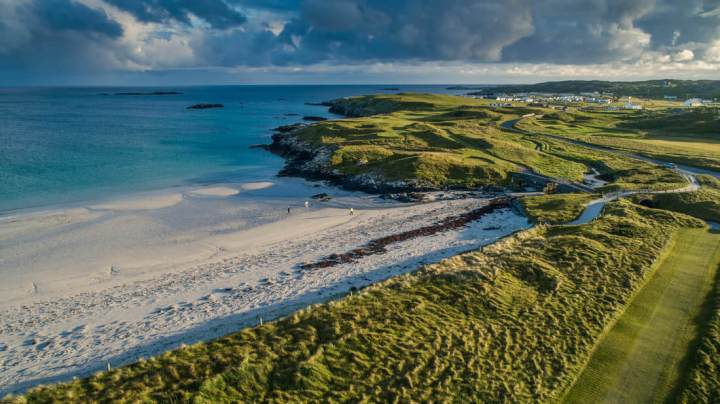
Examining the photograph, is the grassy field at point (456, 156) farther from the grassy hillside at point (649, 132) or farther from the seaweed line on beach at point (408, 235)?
the seaweed line on beach at point (408, 235)

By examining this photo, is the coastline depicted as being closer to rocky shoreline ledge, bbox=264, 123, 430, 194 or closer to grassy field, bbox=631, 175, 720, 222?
rocky shoreline ledge, bbox=264, 123, 430, 194

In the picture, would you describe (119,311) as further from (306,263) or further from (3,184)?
(3,184)

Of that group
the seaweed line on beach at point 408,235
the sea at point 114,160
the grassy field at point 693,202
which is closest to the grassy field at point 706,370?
the seaweed line on beach at point 408,235

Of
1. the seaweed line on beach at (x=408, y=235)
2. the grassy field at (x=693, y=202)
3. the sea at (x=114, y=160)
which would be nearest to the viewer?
the seaweed line on beach at (x=408, y=235)

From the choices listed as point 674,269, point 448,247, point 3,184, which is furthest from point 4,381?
point 3,184

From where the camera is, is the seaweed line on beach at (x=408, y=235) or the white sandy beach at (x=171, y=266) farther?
the seaweed line on beach at (x=408, y=235)

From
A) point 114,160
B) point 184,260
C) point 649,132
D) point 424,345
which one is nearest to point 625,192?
point 424,345
